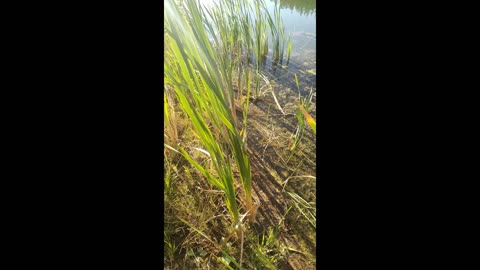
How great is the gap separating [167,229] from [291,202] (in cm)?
42

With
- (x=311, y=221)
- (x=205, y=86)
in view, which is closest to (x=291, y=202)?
(x=311, y=221)

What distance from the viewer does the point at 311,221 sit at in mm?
1198

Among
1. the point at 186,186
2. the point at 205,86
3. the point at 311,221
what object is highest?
the point at 205,86

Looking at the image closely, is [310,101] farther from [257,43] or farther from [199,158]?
[199,158]

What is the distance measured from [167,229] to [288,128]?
0.53 m

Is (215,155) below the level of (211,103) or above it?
below

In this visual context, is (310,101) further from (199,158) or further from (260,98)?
(199,158)

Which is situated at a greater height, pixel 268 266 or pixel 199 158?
pixel 199 158

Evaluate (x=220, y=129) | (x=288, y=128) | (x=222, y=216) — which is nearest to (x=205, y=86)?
(x=220, y=129)

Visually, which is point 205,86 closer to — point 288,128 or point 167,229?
point 288,128

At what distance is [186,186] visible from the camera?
119 centimetres

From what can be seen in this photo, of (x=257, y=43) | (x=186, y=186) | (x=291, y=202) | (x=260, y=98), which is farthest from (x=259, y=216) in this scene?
(x=257, y=43)

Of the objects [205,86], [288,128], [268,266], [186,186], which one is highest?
[205,86]

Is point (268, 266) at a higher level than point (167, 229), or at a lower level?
lower
